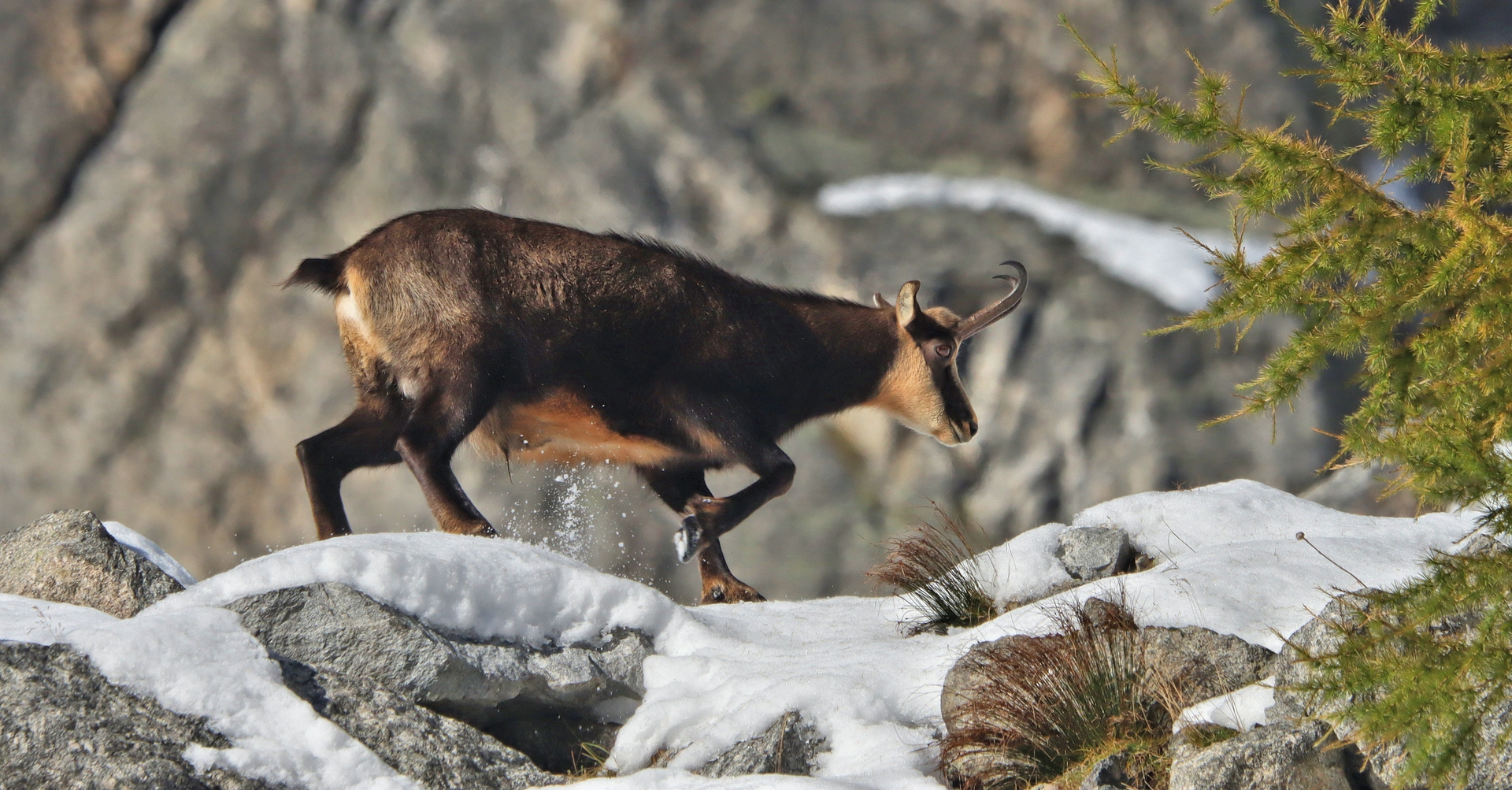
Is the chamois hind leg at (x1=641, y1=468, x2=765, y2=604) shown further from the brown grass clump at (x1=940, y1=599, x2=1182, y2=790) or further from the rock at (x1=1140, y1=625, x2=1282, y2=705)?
the rock at (x1=1140, y1=625, x2=1282, y2=705)

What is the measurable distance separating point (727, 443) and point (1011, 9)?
6.99m

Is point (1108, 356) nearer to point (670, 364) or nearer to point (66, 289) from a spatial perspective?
point (670, 364)

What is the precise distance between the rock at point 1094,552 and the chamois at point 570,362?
142 cm

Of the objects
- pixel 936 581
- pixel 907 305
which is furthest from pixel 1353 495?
pixel 936 581

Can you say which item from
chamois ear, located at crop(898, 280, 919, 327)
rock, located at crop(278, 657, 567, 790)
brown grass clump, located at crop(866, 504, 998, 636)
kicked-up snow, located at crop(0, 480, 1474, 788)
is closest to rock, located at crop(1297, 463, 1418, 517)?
chamois ear, located at crop(898, 280, 919, 327)

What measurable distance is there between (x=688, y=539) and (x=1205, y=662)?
101 inches

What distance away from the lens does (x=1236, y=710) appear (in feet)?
12.6

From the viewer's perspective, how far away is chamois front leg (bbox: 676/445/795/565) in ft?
19.8

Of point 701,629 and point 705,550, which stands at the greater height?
point 701,629

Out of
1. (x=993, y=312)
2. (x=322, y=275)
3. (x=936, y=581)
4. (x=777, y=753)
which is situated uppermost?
(x=322, y=275)

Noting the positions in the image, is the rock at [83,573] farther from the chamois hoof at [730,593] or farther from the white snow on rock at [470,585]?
the chamois hoof at [730,593]

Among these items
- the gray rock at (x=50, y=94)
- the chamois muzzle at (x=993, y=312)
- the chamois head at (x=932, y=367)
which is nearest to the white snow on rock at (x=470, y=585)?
the chamois head at (x=932, y=367)

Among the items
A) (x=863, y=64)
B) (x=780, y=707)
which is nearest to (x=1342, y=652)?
(x=780, y=707)

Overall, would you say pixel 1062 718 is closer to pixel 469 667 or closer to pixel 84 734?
pixel 469 667
